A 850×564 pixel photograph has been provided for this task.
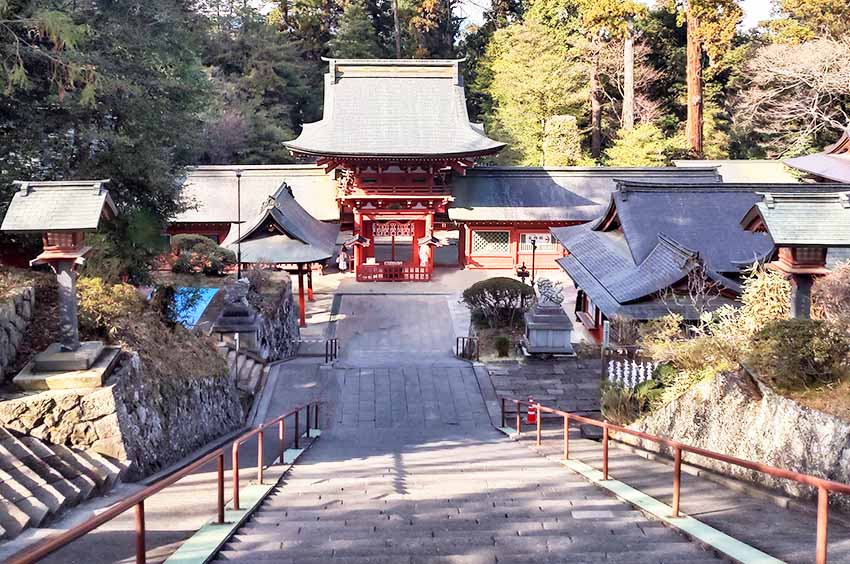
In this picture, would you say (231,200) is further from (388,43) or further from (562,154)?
(388,43)

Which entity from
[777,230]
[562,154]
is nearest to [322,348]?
[777,230]

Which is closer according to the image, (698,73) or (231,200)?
(231,200)

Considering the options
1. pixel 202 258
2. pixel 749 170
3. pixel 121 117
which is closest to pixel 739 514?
pixel 121 117

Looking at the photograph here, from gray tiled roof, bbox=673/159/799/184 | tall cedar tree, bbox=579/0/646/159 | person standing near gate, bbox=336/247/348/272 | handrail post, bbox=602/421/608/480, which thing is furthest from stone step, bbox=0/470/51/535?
tall cedar tree, bbox=579/0/646/159

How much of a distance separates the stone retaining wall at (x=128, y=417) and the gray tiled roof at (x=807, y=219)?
726 cm

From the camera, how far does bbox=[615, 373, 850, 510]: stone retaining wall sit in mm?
6301

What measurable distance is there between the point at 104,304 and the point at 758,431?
823 cm

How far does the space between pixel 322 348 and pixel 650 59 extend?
2936 cm

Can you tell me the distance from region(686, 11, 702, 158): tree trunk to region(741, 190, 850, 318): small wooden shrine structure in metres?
25.6

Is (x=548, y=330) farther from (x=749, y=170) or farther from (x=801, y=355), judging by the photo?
(x=749, y=170)

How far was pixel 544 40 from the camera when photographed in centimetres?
3612

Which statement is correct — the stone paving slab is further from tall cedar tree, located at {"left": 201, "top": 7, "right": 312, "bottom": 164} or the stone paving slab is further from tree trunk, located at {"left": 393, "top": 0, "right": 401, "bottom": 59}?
tree trunk, located at {"left": 393, "top": 0, "right": 401, "bottom": 59}

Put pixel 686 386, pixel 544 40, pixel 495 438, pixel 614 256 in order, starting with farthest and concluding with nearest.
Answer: pixel 544 40
pixel 614 256
pixel 495 438
pixel 686 386

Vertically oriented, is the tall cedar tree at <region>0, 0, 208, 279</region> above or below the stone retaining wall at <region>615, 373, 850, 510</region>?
above
